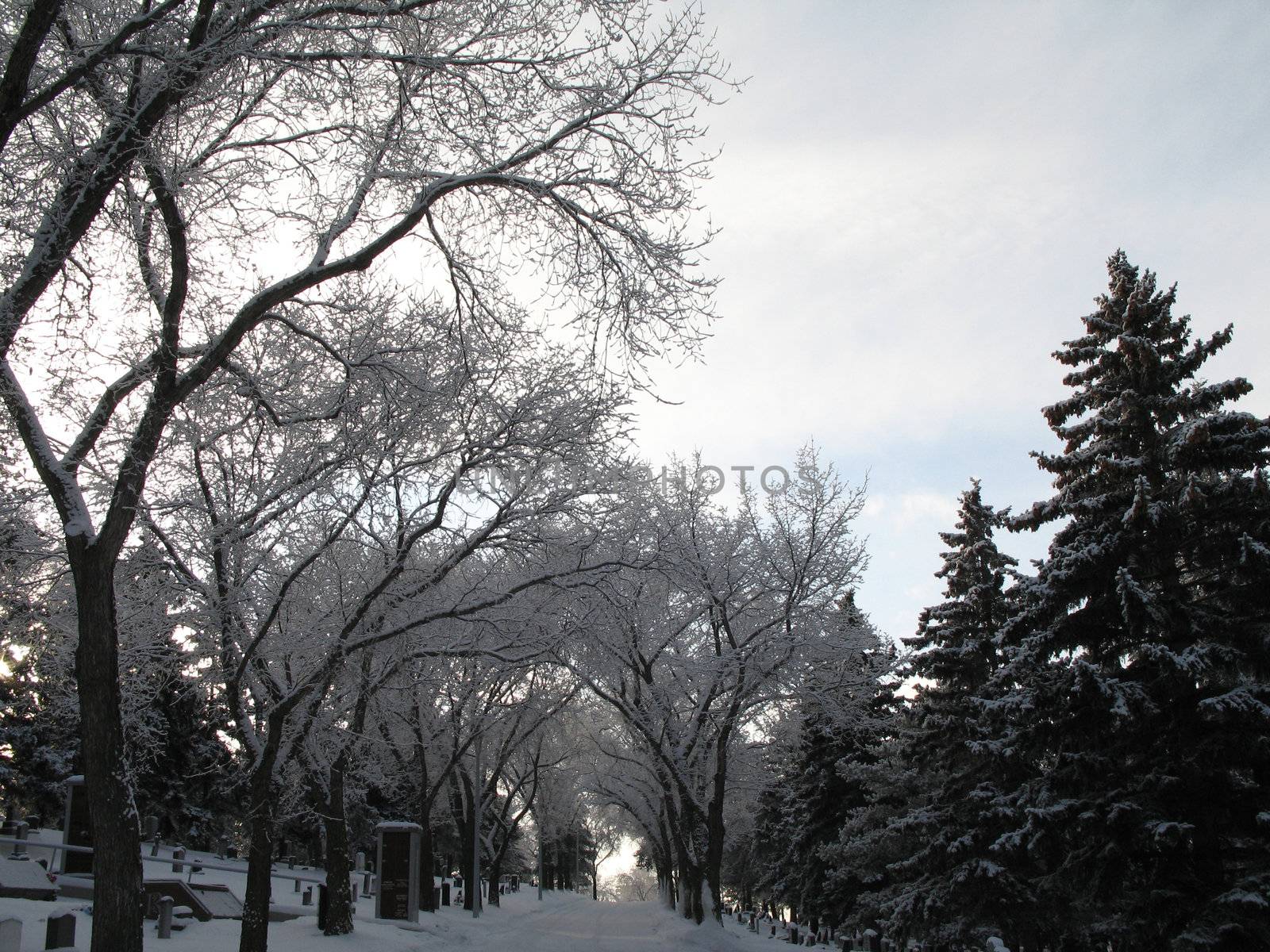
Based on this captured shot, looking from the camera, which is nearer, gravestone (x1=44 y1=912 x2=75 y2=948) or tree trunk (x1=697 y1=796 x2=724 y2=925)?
gravestone (x1=44 y1=912 x2=75 y2=948)

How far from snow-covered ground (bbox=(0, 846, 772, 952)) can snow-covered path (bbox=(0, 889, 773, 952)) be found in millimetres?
20

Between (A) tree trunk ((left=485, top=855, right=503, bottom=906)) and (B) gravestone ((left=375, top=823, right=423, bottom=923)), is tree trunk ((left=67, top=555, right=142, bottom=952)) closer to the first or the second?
(B) gravestone ((left=375, top=823, right=423, bottom=923))

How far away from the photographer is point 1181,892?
13914 mm

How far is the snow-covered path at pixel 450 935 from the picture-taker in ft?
46.6

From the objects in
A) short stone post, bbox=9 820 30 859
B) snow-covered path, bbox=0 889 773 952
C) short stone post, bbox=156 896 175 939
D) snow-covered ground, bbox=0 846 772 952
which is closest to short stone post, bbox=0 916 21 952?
snow-covered ground, bbox=0 846 772 952

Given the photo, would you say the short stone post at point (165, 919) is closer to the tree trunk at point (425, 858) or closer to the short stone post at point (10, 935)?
the short stone post at point (10, 935)

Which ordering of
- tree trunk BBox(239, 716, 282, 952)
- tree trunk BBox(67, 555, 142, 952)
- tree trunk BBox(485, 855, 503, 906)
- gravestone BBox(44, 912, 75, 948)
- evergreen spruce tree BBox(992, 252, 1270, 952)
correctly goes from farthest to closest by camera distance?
tree trunk BBox(485, 855, 503, 906), evergreen spruce tree BBox(992, 252, 1270, 952), tree trunk BBox(239, 716, 282, 952), gravestone BBox(44, 912, 75, 948), tree trunk BBox(67, 555, 142, 952)

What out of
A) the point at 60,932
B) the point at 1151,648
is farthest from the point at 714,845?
the point at 60,932

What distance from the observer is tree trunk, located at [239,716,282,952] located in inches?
479

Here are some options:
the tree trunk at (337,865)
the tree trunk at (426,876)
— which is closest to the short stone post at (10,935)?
the tree trunk at (337,865)

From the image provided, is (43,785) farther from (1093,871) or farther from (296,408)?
(1093,871)

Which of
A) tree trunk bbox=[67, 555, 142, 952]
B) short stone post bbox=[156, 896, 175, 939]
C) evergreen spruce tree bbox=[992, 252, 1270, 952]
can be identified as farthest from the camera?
short stone post bbox=[156, 896, 175, 939]

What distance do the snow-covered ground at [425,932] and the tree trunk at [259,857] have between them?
1955 millimetres

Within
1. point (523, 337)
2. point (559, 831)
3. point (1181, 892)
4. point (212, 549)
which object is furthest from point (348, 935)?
point (559, 831)
